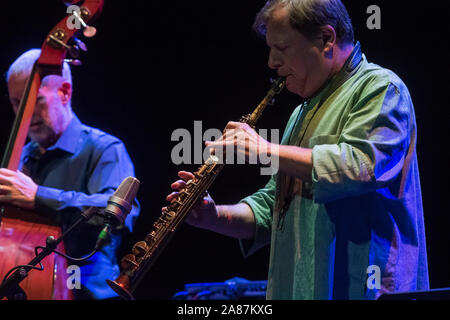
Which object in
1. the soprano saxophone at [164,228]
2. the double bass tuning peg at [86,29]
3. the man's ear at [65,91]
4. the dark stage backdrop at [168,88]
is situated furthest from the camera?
the dark stage backdrop at [168,88]

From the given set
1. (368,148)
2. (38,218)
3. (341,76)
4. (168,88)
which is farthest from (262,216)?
(168,88)

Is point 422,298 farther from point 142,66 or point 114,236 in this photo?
point 142,66

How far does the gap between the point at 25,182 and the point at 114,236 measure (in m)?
0.58

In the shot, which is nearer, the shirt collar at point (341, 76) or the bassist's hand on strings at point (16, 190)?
the shirt collar at point (341, 76)

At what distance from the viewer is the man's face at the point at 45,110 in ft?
10.6

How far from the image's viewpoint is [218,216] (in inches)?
90.6

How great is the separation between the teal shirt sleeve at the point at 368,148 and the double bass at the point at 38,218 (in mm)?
1368

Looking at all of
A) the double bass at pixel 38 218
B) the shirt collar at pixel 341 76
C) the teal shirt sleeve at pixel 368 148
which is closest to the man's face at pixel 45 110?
the double bass at pixel 38 218

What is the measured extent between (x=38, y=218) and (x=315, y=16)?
5.06 ft

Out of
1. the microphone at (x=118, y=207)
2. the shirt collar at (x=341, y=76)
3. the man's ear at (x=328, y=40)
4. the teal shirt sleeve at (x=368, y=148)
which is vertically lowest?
the microphone at (x=118, y=207)

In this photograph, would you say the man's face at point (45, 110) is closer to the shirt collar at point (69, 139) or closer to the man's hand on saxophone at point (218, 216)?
the shirt collar at point (69, 139)

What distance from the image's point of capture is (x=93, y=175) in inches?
124

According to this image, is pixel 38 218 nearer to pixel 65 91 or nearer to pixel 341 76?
pixel 65 91
